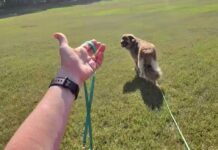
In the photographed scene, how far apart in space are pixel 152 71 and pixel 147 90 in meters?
0.45

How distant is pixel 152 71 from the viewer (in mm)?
7668

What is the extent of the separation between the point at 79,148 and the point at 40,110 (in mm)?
3642

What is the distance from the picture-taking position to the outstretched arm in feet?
4.97

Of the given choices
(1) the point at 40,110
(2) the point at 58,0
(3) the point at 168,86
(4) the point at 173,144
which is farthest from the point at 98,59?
(2) the point at 58,0

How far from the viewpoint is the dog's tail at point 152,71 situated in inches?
299

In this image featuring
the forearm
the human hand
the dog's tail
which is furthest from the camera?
the dog's tail

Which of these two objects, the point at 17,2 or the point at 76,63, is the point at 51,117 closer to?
the point at 76,63

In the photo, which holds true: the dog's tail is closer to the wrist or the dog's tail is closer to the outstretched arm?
the outstretched arm

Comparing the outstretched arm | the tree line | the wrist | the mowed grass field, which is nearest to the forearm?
the outstretched arm

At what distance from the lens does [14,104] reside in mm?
7387

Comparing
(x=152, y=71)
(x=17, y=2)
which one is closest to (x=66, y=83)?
(x=152, y=71)

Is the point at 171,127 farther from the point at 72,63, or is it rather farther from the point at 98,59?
the point at 72,63

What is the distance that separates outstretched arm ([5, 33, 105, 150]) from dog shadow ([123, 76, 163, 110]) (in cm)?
445

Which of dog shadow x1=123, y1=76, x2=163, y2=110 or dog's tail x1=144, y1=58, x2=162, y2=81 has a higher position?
dog's tail x1=144, y1=58, x2=162, y2=81
